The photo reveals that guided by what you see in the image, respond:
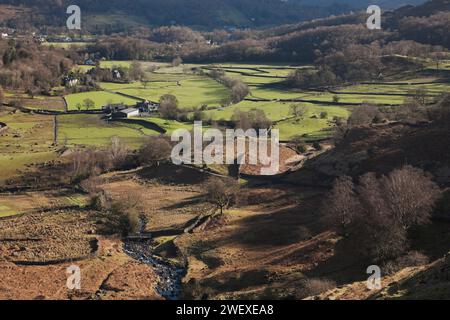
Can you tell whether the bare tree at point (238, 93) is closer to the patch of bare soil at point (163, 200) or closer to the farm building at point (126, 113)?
the farm building at point (126, 113)

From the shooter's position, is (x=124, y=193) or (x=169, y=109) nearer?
(x=124, y=193)

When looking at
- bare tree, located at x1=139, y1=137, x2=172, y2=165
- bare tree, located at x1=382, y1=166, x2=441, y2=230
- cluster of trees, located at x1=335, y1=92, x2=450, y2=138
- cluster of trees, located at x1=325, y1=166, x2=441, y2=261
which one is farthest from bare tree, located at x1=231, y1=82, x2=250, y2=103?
bare tree, located at x1=382, y1=166, x2=441, y2=230

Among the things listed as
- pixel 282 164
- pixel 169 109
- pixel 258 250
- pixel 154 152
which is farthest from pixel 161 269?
pixel 169 109

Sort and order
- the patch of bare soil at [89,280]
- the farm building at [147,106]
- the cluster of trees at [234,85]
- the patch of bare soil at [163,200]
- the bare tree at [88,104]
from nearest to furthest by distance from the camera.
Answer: the patch of bare soil at [89,280], the patch of bare soil at [163,200], the farm building at [147,106], the bare tree at [88,104], the cluster of trees at [234,85]

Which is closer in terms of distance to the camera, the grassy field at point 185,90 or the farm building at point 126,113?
the farm building at point 126,113

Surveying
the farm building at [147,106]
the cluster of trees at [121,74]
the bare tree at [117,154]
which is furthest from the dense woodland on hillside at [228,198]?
the cluster of trees at [121,74]

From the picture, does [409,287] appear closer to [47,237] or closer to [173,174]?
[47,237]
